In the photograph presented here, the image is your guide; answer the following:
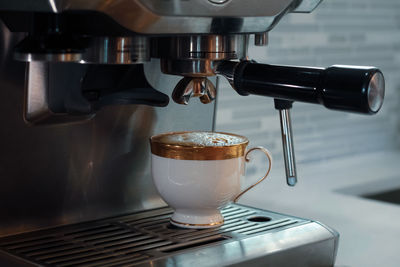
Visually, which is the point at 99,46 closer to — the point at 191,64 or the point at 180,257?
the point at 191,64

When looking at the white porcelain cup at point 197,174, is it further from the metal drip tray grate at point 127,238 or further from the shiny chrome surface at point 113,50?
the shiny chrome surface at point 113,50

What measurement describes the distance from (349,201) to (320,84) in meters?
0.52

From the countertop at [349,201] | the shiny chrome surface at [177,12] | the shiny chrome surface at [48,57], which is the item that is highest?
the shiny chrome surface at [177,12]

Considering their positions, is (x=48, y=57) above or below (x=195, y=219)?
above

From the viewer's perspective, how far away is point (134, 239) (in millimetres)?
725

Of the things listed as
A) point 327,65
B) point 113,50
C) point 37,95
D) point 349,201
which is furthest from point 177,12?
point 327,65

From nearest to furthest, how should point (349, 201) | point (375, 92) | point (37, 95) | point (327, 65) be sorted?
point (375, 92) < point (37, 95) < point (349, 201) < point (327, 65)

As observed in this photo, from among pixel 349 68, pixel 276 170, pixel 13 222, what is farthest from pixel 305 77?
pixel 276 170

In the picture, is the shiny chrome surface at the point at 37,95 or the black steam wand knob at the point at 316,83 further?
the shiny chrome surface at the point at 37,95

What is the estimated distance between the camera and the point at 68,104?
71 centimetres

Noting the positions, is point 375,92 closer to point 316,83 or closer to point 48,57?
point 316,83

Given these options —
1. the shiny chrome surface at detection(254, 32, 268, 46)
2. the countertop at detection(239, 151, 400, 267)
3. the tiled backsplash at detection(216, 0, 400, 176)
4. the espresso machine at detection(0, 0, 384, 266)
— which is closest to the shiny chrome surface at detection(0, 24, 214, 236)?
the espresso machine at detection(0, 0, 384, 266)

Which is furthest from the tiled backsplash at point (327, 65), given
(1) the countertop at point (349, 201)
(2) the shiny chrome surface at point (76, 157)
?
(2) the shiny chrome surface at point (76, 157)

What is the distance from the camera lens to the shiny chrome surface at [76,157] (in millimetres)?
706
